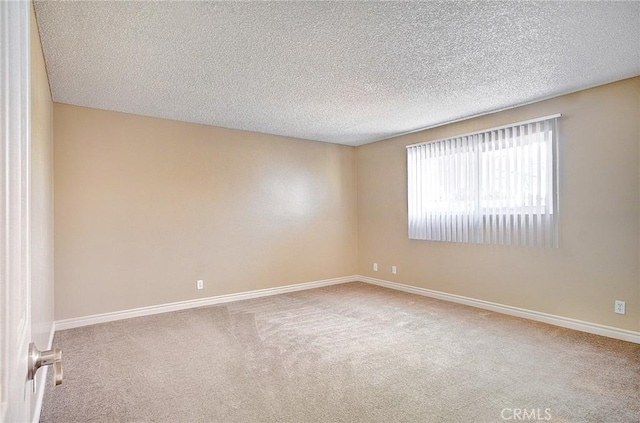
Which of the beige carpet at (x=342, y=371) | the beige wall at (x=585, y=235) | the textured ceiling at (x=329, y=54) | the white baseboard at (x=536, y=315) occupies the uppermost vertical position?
the textured ceiling at (x=329, y=54)

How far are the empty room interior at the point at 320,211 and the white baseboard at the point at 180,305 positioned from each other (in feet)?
0.09

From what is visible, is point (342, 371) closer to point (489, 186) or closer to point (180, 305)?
point (180, 305)

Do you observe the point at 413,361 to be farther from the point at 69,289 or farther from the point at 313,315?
the point at 69,289

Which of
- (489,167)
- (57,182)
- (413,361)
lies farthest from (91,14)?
(489,167)

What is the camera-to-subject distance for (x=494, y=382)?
8.19 feet

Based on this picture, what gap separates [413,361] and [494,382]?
1.99 feet

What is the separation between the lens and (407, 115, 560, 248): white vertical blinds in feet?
12.4

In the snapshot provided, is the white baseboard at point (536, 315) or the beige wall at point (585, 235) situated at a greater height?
the beige wall at point (585, 235)

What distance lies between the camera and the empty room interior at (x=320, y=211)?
221 centimetres

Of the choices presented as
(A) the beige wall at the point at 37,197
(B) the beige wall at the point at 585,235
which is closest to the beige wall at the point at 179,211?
(A) the beige wall at the point at 37,197

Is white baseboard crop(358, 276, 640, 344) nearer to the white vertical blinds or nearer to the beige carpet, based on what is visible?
the beige carpet

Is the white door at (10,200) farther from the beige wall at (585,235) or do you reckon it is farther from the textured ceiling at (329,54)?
the beige wall at (585,235)

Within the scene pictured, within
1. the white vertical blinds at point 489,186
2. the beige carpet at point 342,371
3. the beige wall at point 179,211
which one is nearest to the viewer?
the beige carpet at point 342,371

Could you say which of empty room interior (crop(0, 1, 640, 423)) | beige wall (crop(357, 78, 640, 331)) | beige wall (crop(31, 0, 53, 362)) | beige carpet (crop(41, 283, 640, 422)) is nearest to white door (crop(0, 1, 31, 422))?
empty room interior (crop(0, 1, 640, 423))
